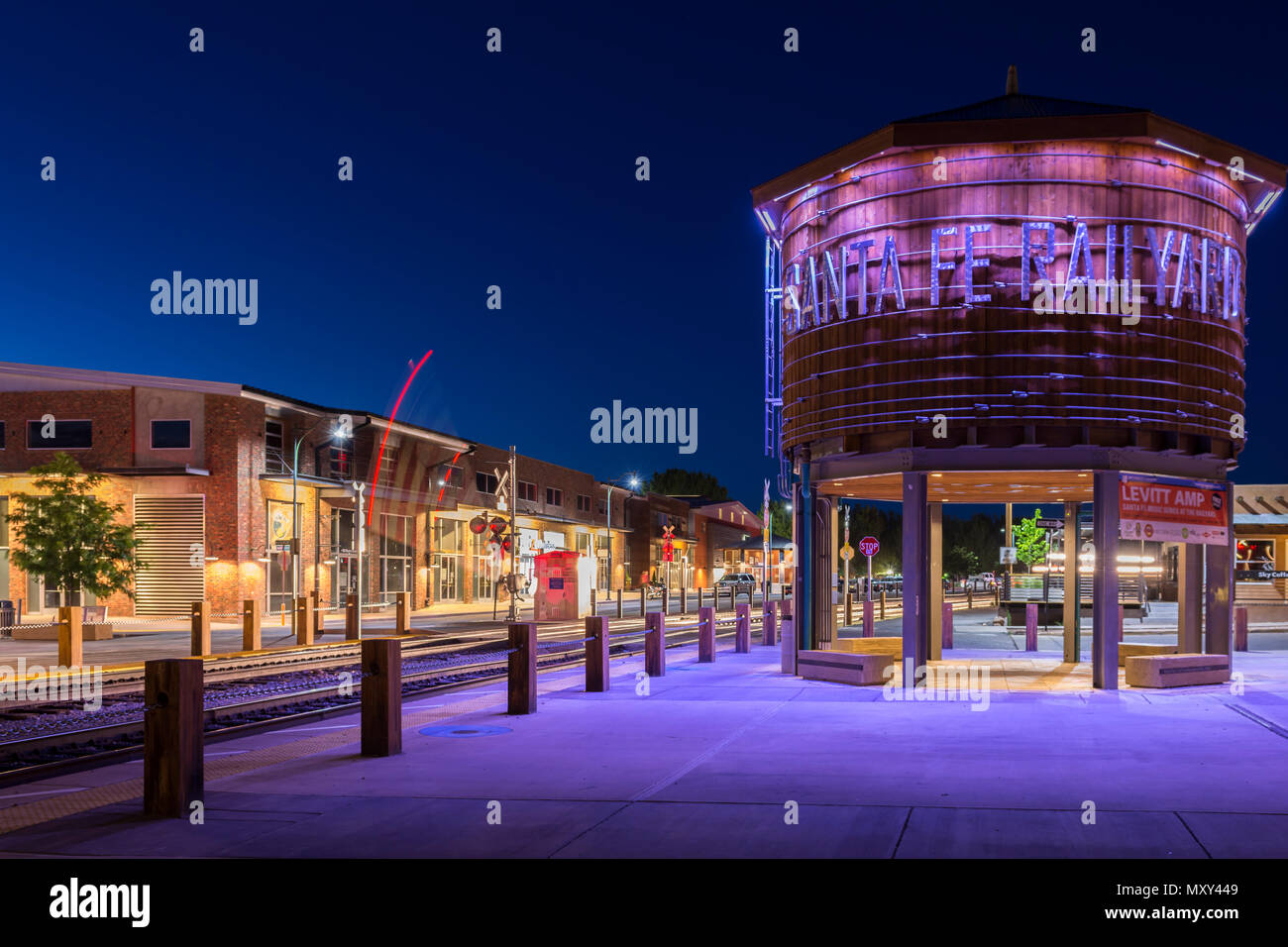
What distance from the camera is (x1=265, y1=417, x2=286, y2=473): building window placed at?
46500 mm

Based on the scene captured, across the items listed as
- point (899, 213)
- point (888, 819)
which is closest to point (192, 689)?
point (888, 819)

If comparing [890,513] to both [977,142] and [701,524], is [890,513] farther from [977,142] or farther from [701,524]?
[977,142]

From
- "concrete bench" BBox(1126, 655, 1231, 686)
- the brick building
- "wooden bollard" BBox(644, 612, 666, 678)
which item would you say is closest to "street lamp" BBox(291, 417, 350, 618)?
the brick building

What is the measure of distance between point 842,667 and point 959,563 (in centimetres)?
15042

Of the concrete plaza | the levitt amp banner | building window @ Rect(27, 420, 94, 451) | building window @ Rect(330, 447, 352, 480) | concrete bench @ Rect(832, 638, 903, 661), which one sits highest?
building window @ Rect(27, 420, 94, 451)

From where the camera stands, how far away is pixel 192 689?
8.99 metres

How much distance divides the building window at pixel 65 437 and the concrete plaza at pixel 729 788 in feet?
110

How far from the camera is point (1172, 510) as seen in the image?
18.4 m

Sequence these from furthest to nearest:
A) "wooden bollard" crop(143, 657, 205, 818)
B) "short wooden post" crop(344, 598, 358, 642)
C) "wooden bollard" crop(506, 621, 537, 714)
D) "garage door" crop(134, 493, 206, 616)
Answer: "garage door" crop(134, 493, 206, 616)
"short wooden post" crop(344, 598, 358, 642)
"wooden bollard" crop(506, 621, 537, 714)
"wooden bollard" crop(143, 657, 205, 818)

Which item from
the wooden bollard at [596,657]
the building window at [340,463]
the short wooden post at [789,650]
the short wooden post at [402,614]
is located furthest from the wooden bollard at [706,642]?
the building window at [340,463]

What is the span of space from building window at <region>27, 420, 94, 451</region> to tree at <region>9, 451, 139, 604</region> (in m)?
8.40

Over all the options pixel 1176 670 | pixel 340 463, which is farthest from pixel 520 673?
pixel 340 463

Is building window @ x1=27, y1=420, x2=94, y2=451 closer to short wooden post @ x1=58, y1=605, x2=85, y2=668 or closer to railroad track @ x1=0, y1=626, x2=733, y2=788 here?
short wooden post @ x1=58, y1=605, x2=85, y2=668

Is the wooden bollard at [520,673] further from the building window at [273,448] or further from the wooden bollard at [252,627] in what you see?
the building window at [273,448]
